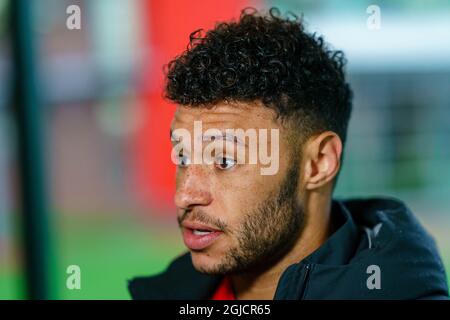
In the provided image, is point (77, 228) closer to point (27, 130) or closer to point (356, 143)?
point (356, 143)

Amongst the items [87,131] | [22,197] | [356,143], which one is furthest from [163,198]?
[22,197]

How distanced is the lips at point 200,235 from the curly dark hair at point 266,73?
1.00ft

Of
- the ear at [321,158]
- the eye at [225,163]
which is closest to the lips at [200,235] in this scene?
the eye at [225,163]

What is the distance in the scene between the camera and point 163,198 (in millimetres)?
6773

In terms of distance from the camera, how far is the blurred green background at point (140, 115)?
6.52 metres

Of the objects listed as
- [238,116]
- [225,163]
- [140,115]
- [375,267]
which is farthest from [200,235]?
[140,115]

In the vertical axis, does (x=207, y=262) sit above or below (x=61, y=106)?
below

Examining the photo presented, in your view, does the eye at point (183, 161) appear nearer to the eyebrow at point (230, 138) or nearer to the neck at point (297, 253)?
the eyebrow at point (230, 138)

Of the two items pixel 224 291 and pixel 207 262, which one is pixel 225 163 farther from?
pixel 224 291

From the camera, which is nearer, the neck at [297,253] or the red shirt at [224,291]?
the neck at [297,253]

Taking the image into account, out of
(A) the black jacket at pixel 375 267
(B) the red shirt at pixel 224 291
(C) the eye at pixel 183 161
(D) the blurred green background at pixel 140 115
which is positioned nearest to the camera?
(A) the black jacket at pixel 375 267

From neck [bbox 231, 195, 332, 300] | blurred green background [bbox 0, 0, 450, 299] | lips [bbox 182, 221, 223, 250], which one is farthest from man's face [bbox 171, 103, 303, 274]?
blurred green background [bbox 0, 0, 450, 299]

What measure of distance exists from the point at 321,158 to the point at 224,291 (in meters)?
0.50
